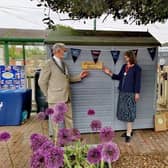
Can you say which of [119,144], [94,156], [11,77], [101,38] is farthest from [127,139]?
[11,77]

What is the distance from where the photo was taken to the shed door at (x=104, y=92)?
192 inches

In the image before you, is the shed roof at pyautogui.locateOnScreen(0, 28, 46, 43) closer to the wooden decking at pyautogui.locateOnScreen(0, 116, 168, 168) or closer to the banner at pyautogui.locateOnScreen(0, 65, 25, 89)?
the banner at pyautogui.locateOnScreen(0, 65, 25, 89)

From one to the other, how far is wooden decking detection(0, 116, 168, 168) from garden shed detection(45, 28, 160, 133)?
372 mm

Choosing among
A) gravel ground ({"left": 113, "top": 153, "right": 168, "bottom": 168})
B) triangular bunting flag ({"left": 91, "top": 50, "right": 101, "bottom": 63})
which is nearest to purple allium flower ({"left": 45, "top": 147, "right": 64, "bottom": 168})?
gravel ground ({"left": 113, "top": 153, "right": 168, "bottom": 168})

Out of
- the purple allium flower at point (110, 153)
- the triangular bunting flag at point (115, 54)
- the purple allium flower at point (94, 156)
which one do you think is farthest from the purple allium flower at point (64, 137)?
the triangular bunting flag at point (115, 54)

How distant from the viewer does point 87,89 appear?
4930 millimetres

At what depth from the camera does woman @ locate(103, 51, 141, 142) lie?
4477 mm

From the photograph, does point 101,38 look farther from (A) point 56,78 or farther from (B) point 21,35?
(B) point 21,35

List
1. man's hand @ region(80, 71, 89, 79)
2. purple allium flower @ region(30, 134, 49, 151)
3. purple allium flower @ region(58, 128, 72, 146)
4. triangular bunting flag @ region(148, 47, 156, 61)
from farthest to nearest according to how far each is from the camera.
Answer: triangular bunting flag @ region(148, 47, 156, 61) < man's hand @ region(80, 71, 89, 79) < purple allium flower @ region(58, 128, 72, 146) < purple allium flower @ region(30, 134, 49, 151)

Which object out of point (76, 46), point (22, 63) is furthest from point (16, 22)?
point (76, 46)

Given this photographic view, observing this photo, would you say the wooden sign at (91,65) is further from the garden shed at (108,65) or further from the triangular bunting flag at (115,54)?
the triangular bunting flag at (115,54)

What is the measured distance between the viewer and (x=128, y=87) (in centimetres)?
454

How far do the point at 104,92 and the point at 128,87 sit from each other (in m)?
0.62

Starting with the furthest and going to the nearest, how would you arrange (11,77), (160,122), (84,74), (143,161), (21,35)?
(21,35), (11,77), (160,122), (84,74), (143,161)
